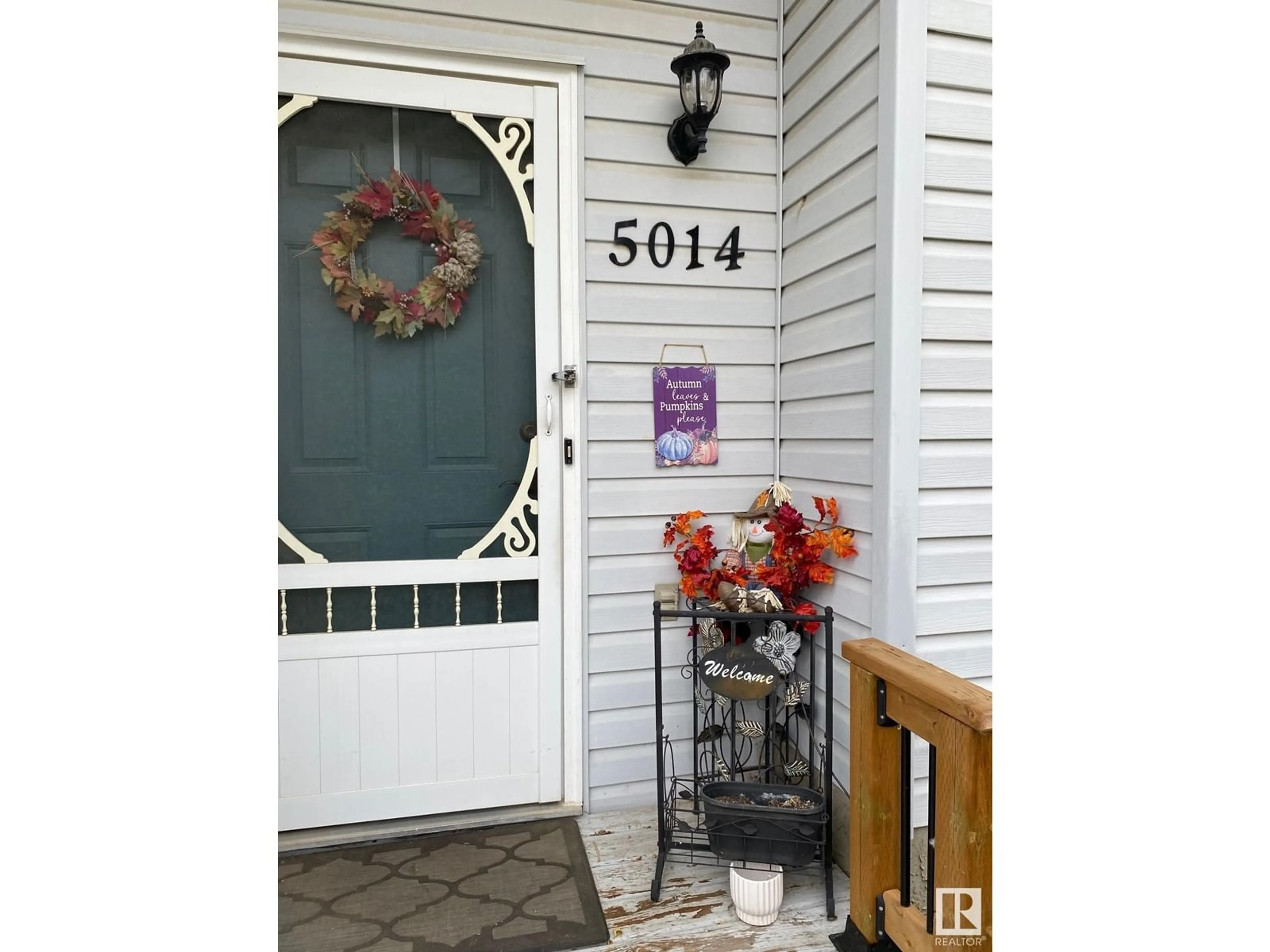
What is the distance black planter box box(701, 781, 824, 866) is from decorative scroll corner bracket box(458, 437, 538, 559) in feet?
3.01

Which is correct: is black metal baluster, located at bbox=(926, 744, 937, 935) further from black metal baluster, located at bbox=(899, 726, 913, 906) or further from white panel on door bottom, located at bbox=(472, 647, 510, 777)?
white panel on door bottom, located at bbox=(472, 647, 510, 777)

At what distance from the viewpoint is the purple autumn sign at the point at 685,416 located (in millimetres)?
2322

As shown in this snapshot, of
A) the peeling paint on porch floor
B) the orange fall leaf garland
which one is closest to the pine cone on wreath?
the orange fall leaf garland

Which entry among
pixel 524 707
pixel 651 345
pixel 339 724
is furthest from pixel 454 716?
pixel 651 345

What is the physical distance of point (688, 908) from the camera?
1.84m

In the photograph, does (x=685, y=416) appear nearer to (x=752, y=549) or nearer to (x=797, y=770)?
(x=752, y=549)

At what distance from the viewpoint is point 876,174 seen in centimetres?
189

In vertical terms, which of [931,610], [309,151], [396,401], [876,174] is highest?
[309,151]

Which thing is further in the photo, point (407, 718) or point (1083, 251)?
point (407, 718)

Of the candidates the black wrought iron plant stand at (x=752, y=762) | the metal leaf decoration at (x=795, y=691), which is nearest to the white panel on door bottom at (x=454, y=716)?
the black wrought iron plant stand at (x=752, y=762)

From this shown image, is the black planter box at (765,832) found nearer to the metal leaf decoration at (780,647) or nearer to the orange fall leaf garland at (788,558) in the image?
the metal leaf decoration at (780,647)
